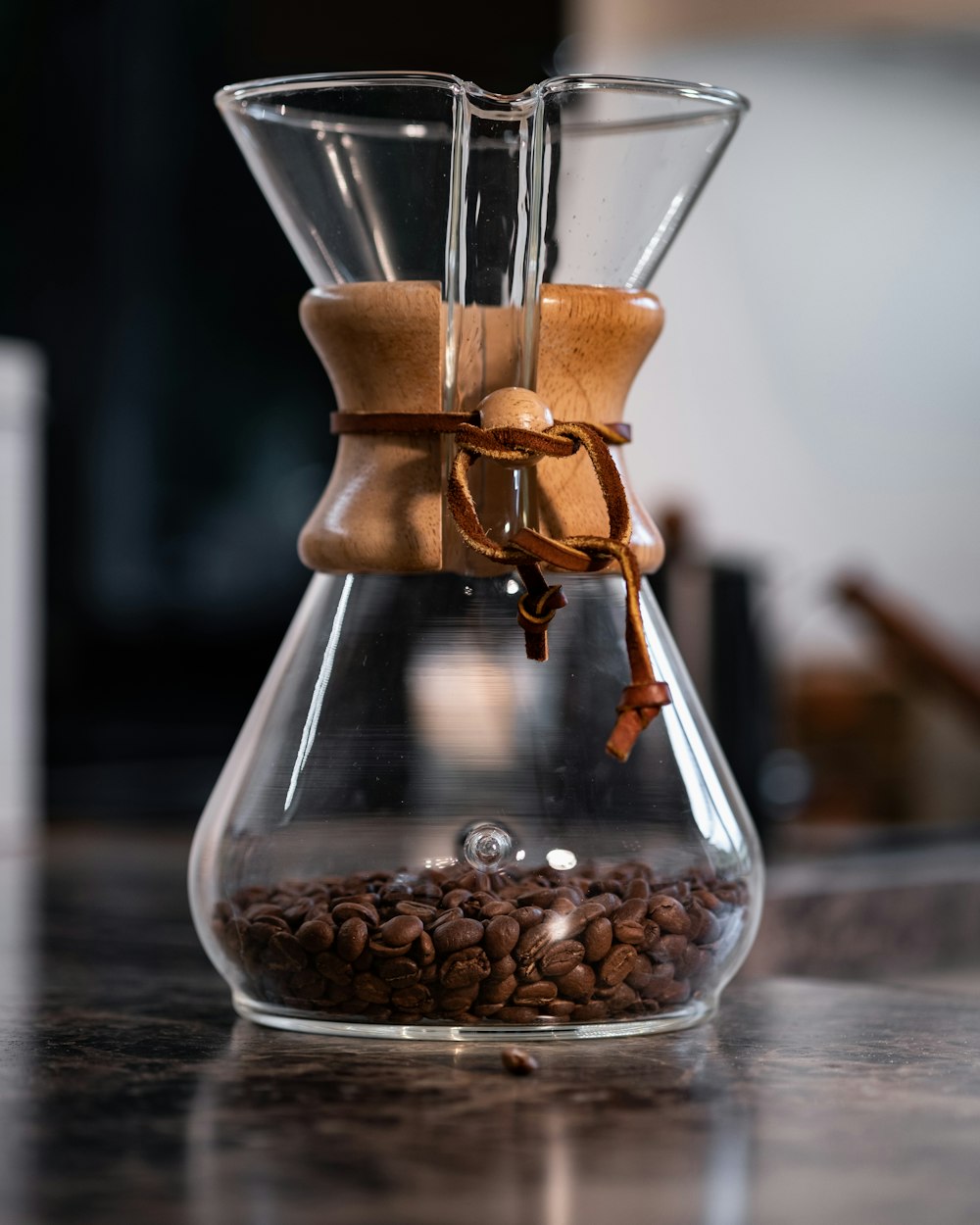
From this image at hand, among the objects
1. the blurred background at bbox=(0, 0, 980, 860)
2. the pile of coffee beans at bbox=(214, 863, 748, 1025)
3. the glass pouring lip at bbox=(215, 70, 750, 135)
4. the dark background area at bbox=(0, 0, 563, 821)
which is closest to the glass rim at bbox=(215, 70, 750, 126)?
the glass pouring lip at bbox=(215, 70, 750, 135)

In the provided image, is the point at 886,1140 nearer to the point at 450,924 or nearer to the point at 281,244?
the point at 450,924

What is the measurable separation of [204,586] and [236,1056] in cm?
259

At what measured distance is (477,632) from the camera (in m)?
0.47

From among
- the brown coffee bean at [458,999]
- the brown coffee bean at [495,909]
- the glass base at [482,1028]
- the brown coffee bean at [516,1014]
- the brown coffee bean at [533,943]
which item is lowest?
the glass base at [482,1028]

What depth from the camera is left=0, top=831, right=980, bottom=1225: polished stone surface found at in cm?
32

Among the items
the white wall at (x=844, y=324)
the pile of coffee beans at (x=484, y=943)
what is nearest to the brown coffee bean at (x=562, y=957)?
the pile of coffee beans at (x=484, y=943)

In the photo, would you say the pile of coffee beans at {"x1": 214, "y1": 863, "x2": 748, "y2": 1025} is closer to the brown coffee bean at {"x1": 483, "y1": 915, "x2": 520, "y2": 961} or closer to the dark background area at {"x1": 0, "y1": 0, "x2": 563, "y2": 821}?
the brown coffee bean at {"x1": 483, "y1": 915, "x2": 520, "y2": 961}

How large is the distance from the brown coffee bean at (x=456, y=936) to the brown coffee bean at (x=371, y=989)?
0.8 inches

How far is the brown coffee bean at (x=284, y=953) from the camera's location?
0.46 meters

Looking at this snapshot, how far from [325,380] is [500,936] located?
270 centimetres

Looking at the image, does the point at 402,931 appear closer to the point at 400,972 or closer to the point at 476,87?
the point at 400,972

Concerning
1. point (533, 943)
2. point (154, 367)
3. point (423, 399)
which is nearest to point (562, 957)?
point (533, 943)

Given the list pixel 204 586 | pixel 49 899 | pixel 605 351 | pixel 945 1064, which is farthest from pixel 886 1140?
pixel 204 586

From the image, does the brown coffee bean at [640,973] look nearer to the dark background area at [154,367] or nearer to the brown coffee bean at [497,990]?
the brown coffee bean at [497,990]
